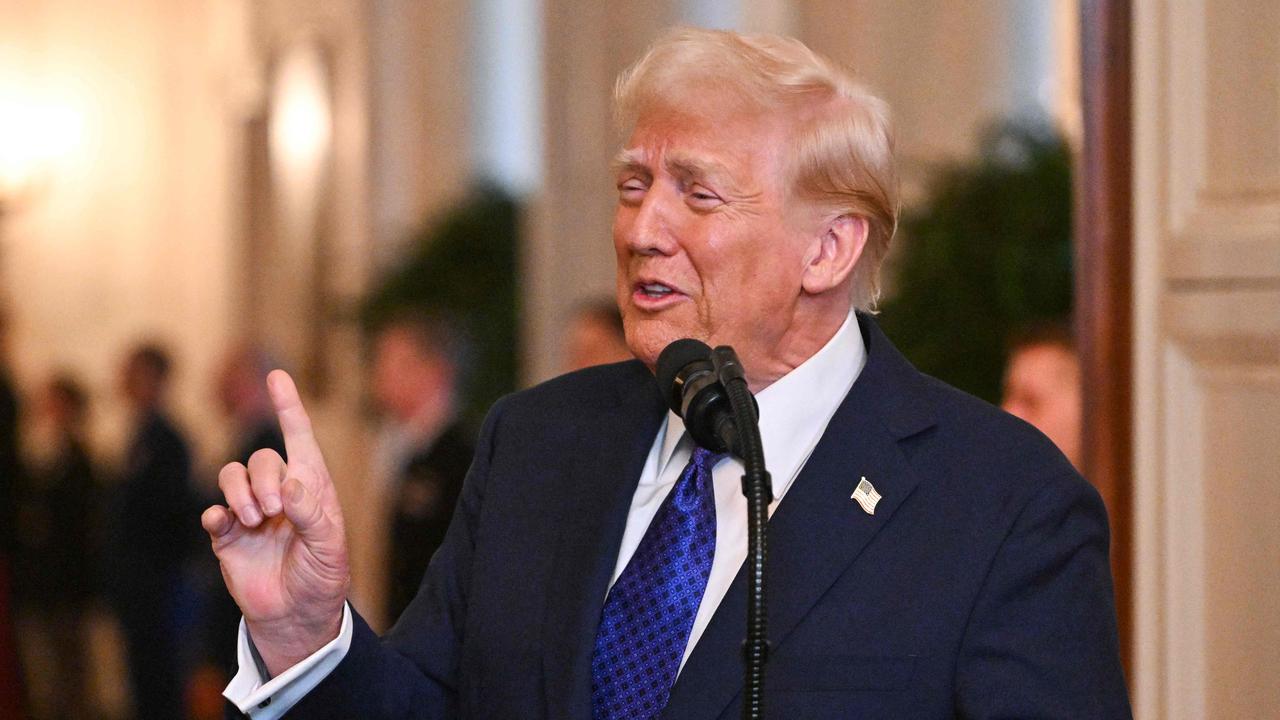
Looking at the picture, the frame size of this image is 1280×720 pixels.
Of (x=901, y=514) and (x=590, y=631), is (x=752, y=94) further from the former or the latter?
(x=590, y=631)

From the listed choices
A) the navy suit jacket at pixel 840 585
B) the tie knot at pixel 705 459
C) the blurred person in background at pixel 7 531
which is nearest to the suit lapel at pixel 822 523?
the navy suit jacket at pixel 840 585

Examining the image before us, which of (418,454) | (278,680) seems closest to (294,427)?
(278,680)

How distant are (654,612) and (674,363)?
432 millimetres

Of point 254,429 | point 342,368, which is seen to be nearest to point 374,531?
point 342,368

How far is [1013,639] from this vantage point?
1832 mm

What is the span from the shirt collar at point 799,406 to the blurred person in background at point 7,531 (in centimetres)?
442

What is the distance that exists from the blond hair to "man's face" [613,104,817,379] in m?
0.03

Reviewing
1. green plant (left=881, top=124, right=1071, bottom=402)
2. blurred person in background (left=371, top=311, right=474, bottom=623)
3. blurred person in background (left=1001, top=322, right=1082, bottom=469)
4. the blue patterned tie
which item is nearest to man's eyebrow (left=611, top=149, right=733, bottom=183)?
the blue patterned tie

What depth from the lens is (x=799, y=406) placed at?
2148mm

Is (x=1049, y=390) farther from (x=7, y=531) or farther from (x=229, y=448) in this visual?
(x=229, y=448)

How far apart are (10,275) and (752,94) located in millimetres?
11476

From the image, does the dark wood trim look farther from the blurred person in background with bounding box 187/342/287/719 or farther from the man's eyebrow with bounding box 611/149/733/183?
the blurred person in background with bounding box 187/342/287/719

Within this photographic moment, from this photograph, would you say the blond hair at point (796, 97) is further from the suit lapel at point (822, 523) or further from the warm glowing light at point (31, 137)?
the warm glowing light at point (31, 137)

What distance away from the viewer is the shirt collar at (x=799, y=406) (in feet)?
6.91
